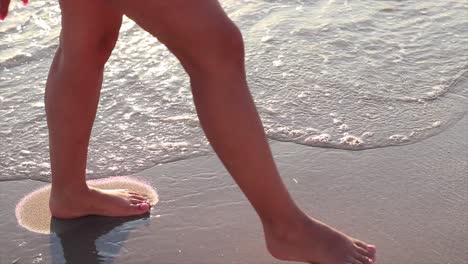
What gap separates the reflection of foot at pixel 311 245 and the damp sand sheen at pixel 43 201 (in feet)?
2.18

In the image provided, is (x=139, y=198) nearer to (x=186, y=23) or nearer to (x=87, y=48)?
(x=87, y=48)

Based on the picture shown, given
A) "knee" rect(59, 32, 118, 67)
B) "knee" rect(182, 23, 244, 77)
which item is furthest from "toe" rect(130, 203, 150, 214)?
"knee" rect(182, 23, 244, 77)

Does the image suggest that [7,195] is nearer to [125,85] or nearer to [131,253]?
[131,253]

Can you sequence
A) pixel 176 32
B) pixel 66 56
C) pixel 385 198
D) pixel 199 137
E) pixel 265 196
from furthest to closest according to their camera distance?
pixel 199 137 → pixel 385 198 → pixel 66 56 → pixel 265 196 → pixel 176 32

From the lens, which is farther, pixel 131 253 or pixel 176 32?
pixel 131 253

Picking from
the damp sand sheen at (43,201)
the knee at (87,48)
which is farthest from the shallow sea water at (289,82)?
the knee at (87,48)

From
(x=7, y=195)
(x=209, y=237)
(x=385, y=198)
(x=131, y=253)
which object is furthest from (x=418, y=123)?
(x=7, y=195)

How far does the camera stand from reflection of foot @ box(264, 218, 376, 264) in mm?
2137

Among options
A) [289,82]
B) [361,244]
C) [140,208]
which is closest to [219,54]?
[361,244]

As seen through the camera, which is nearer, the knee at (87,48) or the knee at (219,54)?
the knee at (219,54)

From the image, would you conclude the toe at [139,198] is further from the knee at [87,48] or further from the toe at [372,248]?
the toe at [372,248]

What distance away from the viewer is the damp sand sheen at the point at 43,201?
2572 mm

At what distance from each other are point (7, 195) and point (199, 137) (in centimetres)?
81

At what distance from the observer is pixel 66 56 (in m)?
2.32
